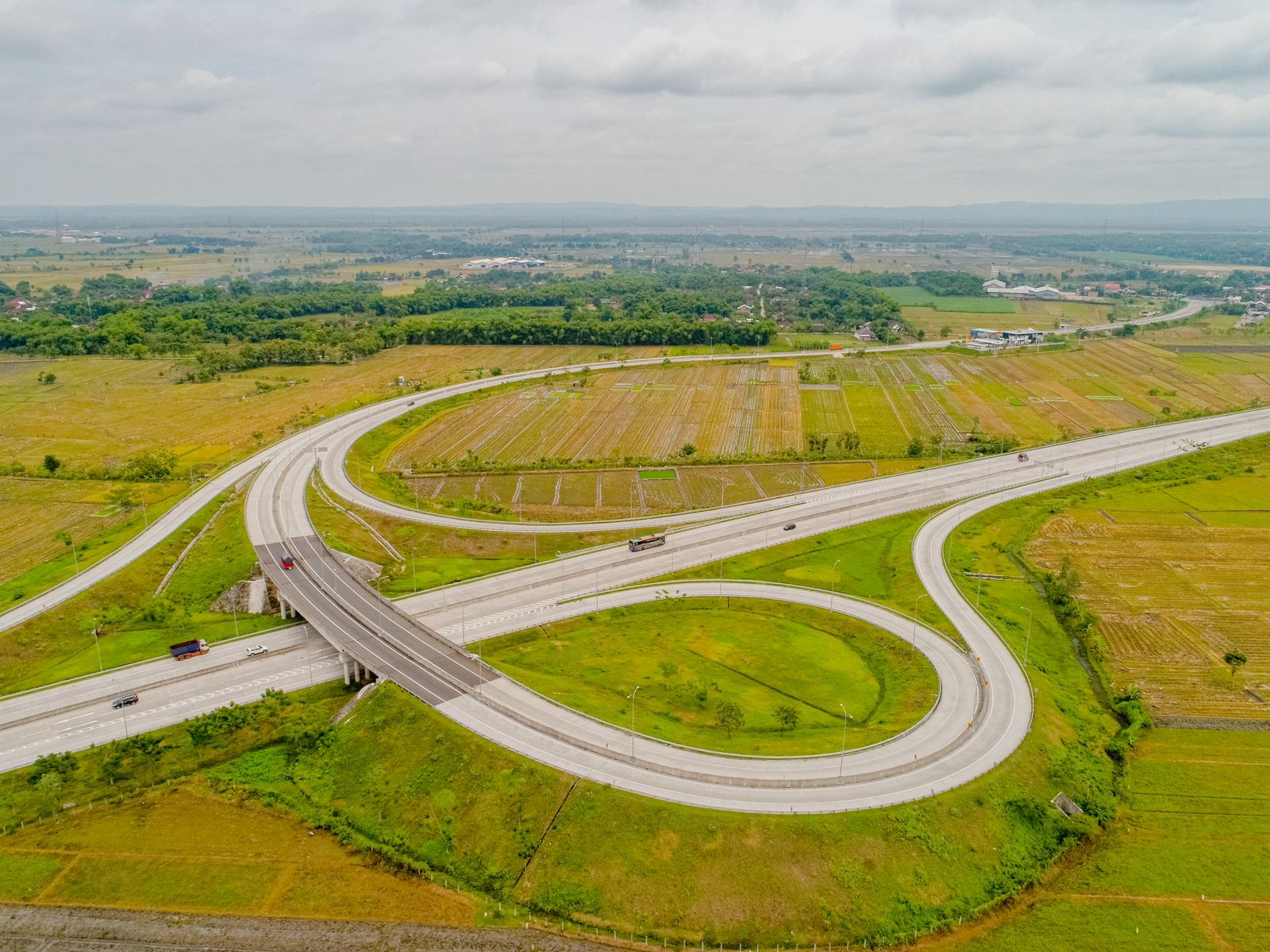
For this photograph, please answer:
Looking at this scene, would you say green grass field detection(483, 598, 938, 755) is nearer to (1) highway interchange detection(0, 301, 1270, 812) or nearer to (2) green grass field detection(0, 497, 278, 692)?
(1) highway interchange detection(0, 301, 1270, 812)

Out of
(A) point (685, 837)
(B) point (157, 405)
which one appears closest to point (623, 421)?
(B) point (157, 405)

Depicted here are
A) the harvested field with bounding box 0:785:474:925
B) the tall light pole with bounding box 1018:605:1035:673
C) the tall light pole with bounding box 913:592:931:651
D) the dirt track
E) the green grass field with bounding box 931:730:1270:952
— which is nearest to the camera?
the dirt track

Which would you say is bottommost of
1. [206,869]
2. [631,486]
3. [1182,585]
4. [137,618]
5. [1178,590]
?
[206,869]

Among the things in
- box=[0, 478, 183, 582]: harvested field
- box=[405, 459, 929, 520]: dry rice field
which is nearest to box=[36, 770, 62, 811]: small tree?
box=[0, 478, 183, 582]: harvested field

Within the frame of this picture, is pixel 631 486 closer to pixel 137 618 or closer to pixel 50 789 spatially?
pixel 137 618

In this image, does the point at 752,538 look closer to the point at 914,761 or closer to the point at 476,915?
the point at 914,761
